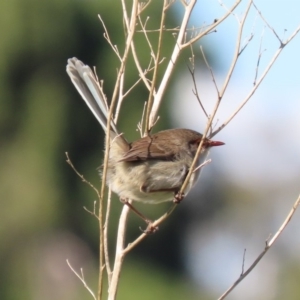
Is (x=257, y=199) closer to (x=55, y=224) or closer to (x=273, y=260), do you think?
(x=273, y=260)

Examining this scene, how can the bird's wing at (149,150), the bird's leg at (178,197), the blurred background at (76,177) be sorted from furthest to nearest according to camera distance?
the blurred background at (76,177)
the bird's wing at (149,150)
the bird's leg at (178,197)

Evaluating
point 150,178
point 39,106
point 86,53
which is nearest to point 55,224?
point 39,106

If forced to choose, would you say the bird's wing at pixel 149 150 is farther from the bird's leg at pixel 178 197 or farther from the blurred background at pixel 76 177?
the blurred background at pixel 76 177

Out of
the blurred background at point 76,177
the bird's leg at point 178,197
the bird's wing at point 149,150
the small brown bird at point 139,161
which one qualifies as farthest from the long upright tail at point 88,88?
the blurred background at point 76,177

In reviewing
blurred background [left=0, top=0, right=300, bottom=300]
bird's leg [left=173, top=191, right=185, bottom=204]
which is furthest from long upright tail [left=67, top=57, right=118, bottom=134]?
blurred background [left=0, top=0, right=300, bottom=300]

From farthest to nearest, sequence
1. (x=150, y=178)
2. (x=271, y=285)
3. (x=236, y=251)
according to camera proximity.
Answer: (x=236, y=251) < (x=271, y=285) < (x=150, y=178)

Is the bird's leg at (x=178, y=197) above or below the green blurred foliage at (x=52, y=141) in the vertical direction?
above

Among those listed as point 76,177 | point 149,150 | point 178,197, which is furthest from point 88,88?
point 76,177

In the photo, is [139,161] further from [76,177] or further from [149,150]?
[76,177]

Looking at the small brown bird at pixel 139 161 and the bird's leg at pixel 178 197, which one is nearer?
the bird's leg at pixel 178 197
